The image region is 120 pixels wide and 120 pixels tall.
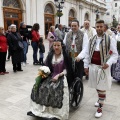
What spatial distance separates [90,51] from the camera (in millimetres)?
3324

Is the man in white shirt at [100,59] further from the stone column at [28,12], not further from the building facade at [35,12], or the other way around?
the stone column at [28,12]

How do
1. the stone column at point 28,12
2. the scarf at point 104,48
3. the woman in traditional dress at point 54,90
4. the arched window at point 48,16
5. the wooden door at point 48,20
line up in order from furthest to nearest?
the wooden door at point 48,20, the arched window at point 48,16, the stone column at point 28,12, the scarf at point 104,48, the woman in traditional dress at point 54,90

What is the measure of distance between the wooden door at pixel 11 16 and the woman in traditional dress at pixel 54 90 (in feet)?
45.2

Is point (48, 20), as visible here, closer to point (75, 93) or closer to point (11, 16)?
point (11, 16)

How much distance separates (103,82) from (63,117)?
88 centimetres

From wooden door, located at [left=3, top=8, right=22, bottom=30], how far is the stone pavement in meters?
11.4

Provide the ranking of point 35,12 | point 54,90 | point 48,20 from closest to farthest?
point 54,90 → point 35,12 → point 48,20

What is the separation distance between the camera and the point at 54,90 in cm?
299

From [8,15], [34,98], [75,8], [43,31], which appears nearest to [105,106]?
[34,98]

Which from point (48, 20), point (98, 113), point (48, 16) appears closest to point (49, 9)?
point (48, 16)

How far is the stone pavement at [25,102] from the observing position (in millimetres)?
3381

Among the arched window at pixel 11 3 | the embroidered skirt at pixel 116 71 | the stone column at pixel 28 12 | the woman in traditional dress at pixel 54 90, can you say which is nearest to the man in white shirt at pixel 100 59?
the woman in traditional dress at pixel 54 90

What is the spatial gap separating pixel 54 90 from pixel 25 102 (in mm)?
1257

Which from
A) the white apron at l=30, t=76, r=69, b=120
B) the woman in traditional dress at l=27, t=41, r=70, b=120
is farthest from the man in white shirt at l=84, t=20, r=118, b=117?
the white apron at l=30, t=76, r=69, b=120
